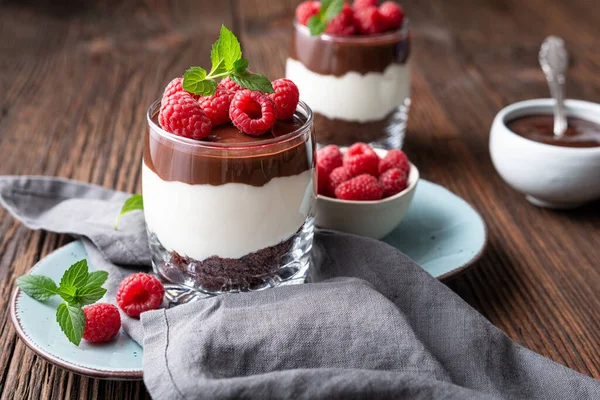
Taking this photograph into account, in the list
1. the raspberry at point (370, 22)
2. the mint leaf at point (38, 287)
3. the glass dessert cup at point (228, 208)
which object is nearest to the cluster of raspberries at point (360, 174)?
the glass dessert cup at point (228, 208)

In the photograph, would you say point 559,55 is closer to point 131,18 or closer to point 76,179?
point 76,179

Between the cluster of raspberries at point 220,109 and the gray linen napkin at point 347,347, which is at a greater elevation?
the cluster of raspberries at point 220,109

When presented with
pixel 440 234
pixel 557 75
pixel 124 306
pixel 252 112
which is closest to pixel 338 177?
pixel 440 234

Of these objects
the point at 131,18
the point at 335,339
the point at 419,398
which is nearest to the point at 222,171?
the point at 335,339

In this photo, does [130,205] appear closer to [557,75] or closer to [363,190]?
[363,190]

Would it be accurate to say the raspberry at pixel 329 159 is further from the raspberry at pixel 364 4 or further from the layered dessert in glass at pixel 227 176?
the raspberry at pixel 364 4

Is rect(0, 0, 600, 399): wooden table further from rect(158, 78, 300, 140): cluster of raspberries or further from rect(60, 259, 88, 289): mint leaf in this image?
rect(158, 78, 300, 140): cluster of raspberries
